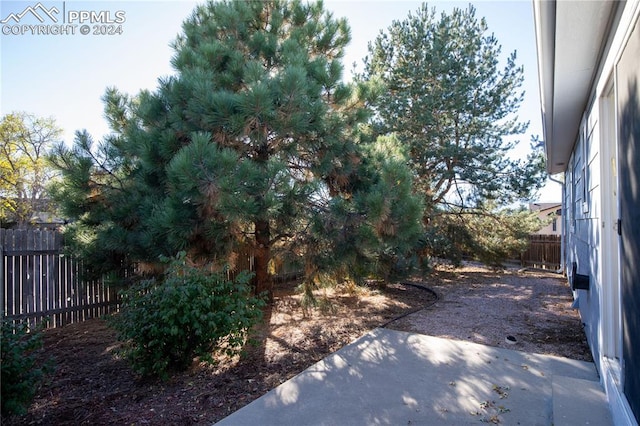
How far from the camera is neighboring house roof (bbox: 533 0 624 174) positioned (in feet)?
8.48

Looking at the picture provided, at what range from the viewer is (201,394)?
3.15 metres

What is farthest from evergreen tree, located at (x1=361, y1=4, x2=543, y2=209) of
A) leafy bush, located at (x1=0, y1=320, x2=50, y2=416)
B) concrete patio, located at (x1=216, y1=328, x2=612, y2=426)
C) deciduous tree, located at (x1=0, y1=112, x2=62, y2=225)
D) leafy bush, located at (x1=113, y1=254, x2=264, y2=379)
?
deciduous tree, located at (x1=0, y1=112, x2=62, y2=225)

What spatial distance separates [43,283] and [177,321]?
3.40m

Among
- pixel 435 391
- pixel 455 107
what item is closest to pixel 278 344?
pixel 435 391

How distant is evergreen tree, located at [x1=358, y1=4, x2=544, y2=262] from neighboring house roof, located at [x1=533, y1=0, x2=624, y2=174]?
5.52m

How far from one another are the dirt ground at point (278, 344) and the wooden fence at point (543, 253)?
6.19 m

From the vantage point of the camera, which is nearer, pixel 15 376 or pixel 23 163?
pixel 15 376

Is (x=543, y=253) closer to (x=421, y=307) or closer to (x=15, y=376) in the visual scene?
(x=421, y=307)

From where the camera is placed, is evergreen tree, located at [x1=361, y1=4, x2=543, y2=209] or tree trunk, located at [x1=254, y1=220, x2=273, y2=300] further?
evergreen tree, located at [x1=361, y1=4, x2=543, y2=209]

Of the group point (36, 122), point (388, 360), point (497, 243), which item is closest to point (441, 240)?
point (497, 243)

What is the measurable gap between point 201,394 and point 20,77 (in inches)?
202

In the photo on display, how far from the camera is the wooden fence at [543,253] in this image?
13.5m

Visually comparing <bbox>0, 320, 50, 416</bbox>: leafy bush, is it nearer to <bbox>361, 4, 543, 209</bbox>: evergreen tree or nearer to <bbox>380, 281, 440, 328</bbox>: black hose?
<bbox>380, 281, 440, 328</bbox>: black hose

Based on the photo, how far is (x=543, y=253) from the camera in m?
13.9
